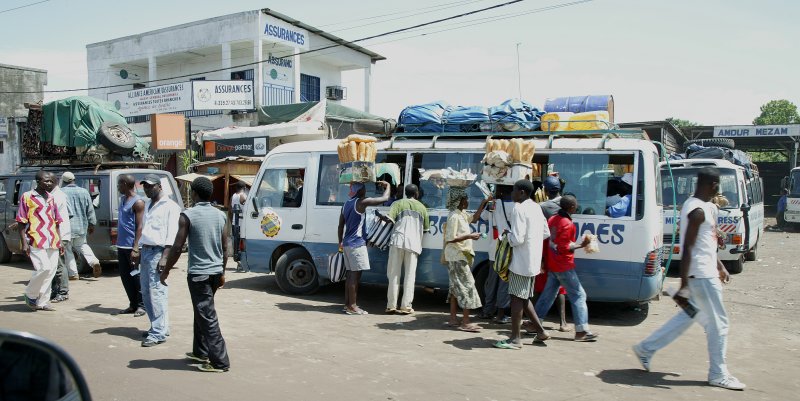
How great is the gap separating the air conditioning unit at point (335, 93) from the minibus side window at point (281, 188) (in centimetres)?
1750

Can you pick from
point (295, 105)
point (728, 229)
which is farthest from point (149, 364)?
point (295, 105)

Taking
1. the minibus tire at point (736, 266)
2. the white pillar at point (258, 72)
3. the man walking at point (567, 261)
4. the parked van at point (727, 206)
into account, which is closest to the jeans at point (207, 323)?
the man walking at point (567, 261)

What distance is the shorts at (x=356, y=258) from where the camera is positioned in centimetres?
785

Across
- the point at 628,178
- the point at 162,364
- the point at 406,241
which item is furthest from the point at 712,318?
the point at 162,364

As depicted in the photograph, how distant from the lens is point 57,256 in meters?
7.84

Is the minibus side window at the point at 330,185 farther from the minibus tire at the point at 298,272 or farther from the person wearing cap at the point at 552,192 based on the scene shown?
the person wearing cap at the point at 552,192

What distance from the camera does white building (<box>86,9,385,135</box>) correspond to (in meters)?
21.5

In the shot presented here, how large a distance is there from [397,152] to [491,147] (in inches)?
58.6

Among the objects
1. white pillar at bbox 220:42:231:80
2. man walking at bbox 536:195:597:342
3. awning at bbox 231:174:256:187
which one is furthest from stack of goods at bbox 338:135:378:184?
white pillar at bbox 220:42:231:80

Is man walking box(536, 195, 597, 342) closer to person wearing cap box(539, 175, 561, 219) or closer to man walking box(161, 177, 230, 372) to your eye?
person wearing cap box(539, 175, 561, 219)

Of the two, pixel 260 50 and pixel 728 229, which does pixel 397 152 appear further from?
pixel 260 50

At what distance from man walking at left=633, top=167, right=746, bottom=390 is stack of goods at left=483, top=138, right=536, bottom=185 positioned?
2.15 m

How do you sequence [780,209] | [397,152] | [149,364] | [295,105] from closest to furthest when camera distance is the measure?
[149,364], [397,152], [295,105], [780,209]

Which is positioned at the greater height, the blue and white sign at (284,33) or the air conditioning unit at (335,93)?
the blue and white sign at (284,33)
